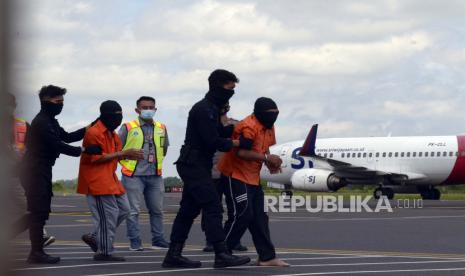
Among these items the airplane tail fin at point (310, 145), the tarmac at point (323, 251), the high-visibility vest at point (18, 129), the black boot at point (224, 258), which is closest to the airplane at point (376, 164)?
the airplane tail fin at point (310, 145)

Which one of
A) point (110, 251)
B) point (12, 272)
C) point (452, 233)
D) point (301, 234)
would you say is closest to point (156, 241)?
point (110, 251)

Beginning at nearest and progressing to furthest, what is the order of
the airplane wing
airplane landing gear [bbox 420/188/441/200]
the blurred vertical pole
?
the blurred vertical pole < the airplane wing < airplane landing gear [bbox 420/188/441/200]

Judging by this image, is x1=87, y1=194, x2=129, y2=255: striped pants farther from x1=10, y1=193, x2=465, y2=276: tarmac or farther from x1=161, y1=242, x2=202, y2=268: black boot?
x1=161, y1=242, x2=202, y2=268: black boot

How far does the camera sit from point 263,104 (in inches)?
372

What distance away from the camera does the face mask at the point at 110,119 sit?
32.7 ft

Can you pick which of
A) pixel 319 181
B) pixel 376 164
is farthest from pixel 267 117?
pixel 376 164

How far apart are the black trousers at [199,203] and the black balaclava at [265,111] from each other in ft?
2.61

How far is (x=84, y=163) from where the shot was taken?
9859 mm

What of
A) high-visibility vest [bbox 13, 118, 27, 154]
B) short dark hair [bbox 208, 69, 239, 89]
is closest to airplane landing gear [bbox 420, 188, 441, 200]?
short dark hair [bbox 208, 69, 239, 89]

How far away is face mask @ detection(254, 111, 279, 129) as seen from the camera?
947 cm

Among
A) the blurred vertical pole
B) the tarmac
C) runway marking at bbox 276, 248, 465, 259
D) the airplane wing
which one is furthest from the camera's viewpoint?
the airplane wing

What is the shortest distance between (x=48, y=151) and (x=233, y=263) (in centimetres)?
220

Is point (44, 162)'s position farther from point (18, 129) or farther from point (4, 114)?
point (4, 114)

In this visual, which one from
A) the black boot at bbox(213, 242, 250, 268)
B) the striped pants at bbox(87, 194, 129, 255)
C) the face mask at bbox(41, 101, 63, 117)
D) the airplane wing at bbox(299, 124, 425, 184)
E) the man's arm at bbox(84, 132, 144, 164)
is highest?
the airplane wing at bbox(299, 124, 425, 184)
